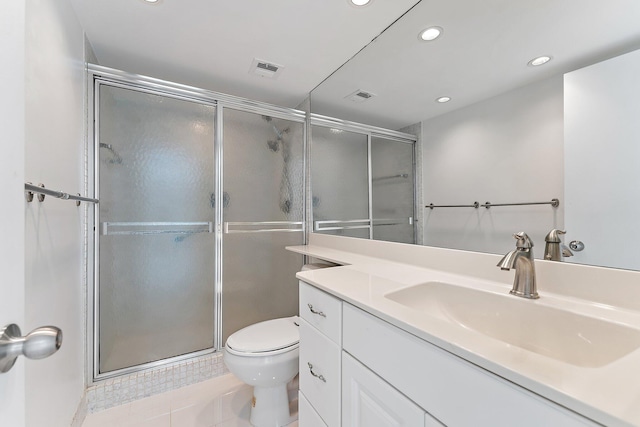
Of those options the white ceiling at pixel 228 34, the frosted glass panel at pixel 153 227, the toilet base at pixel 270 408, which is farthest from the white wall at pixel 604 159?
the frosted glass panel at pixel 153 227

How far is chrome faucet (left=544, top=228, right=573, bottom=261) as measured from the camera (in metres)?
0.86

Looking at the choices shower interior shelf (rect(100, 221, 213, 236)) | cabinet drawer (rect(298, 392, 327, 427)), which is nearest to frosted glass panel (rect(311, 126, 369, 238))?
shower interior shelf (rect(100, 221, 213, 236))

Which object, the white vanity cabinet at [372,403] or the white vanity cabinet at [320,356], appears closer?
the white vanity cabinet at [372,403]

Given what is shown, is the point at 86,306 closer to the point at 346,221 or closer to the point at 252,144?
the point at 252,144

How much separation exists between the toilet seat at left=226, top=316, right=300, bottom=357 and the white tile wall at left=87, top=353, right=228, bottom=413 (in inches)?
24.0

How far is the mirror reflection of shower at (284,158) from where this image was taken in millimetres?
2215

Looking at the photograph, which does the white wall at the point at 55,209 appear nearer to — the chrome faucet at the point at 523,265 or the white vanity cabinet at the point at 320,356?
the white vanity cabinet at the point at 320,356

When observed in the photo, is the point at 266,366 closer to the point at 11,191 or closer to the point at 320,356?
the point at 320,356

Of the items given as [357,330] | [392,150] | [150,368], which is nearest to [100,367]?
[150,368]

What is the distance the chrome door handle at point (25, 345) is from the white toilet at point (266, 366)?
44.3 inches

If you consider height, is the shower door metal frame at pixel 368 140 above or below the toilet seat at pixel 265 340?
above

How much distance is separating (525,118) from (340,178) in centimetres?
126

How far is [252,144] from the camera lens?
6.90 ft

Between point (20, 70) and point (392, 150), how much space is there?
1.55 m
